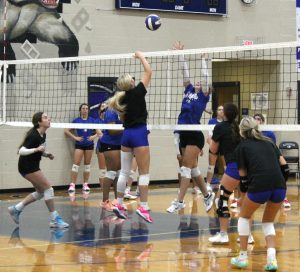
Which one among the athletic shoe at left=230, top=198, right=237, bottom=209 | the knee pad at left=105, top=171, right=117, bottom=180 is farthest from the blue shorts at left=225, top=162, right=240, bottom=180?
the athletic shoe at left=230, top=198, right=237, bottom=209

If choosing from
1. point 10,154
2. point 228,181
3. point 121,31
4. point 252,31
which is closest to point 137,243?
point 228,181

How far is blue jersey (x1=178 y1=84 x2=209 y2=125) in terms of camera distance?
13.5 m

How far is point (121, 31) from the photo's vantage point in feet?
65.7

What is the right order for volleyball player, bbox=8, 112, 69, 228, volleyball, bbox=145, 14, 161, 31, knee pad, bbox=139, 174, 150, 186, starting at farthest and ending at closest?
A: volleyball, bbox=145, 14, 161, 31 < volleyball player, bbox=8, 112, 69, 228 < knee pad, bbox=139, 174, 150, 186

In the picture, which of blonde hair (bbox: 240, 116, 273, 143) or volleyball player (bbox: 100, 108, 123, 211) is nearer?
blonde hair (bbox: 240, 116, 273, 143)

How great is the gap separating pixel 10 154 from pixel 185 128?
689cm

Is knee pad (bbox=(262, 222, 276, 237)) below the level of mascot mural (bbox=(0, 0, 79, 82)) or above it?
below

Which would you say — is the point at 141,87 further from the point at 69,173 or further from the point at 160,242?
the point at 69,173

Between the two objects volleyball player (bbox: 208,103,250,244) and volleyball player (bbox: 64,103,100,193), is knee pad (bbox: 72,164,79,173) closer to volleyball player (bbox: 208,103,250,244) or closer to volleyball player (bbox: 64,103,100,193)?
volleyball player (bbox: 64,103,100,193)

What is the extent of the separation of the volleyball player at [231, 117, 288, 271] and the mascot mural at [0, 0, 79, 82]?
411 inches

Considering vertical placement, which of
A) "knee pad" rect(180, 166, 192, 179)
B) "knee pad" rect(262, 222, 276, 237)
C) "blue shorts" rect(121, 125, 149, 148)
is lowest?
"knee pad" rect(262, 222, 276, 237)

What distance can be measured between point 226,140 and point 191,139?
2760mm

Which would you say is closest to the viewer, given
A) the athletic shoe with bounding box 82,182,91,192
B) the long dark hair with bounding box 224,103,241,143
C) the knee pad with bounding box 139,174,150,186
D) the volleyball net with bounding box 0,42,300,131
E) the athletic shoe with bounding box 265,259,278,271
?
the athletic shoe with bounding box 265,259,278,271

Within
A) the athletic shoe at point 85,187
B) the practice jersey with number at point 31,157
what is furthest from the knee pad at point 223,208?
the athletic shoe at point 85,187
